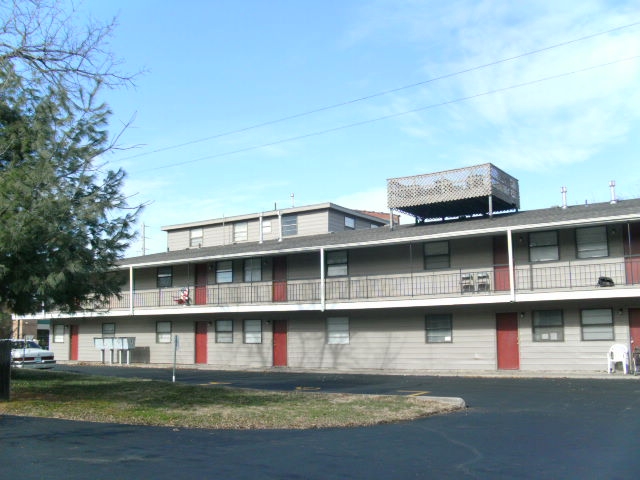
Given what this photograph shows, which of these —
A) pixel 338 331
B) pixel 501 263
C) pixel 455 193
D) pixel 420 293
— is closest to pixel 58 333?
pixel 338 331

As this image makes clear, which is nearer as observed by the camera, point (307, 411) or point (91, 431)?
point (91, 431)

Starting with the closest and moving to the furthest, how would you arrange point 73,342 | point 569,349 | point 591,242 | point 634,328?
point 634,328 < point 591,242 < point 569,349 < point 73,342

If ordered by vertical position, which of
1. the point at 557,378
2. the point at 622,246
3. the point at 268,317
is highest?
the point at 622,246

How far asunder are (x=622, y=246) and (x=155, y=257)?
22.2m

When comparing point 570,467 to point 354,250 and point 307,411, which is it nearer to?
point 307,411

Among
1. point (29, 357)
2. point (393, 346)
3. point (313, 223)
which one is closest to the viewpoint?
point (393, 346)

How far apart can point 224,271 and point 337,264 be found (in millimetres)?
6200

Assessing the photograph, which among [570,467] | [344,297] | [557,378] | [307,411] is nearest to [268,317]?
[344,297]

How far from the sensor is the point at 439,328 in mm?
24672

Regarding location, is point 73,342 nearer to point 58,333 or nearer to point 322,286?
point 58,333

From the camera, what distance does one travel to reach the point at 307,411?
13102 millimetres

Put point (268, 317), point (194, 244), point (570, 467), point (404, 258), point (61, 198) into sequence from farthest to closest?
1. point (194, 244)
2. point (268, 317)
3. point (404, 258)
4. point (61, 198)
5. point (570, 467)

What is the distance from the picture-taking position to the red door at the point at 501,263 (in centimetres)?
2309

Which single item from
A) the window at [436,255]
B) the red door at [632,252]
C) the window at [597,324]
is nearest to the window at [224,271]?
the window at [436,255]
